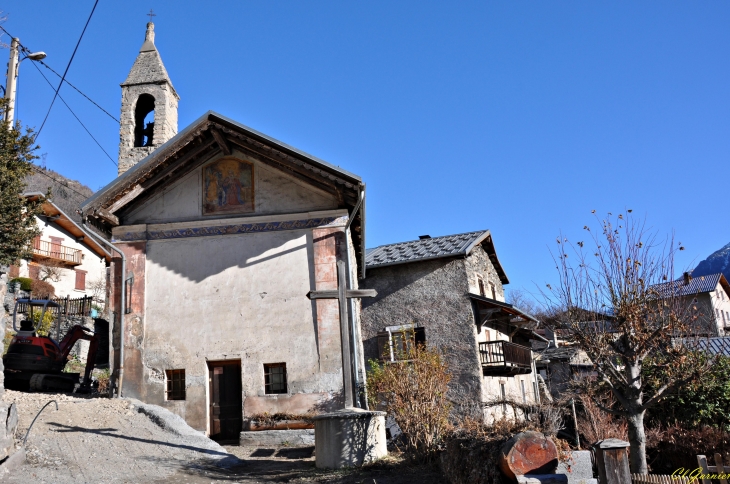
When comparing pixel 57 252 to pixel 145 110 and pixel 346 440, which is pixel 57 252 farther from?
pixel 346 440

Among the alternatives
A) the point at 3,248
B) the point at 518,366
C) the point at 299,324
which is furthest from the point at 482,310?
the point at 3,248

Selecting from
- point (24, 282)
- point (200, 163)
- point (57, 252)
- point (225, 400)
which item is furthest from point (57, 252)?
point (225, 400)

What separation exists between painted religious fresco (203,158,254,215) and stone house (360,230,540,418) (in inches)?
Answer: 338

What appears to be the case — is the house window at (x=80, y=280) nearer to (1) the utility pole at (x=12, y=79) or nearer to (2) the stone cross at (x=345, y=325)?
(1) the utility pole at (x=12, y=79)

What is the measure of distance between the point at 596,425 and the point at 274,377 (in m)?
8.84

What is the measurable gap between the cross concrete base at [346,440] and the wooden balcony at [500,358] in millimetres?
13087

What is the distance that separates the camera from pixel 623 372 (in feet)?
35.1

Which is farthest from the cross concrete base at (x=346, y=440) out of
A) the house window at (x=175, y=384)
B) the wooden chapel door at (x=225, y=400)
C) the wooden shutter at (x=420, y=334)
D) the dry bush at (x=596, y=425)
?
the wooden shutter at (x=420, y=334)

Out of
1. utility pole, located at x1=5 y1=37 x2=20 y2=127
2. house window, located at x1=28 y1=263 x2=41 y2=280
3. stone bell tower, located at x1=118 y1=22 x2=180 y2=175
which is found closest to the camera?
utility pole, located at x1=5 y1=37 x2=20 y2=127

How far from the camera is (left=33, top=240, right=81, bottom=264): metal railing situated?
3597 cm

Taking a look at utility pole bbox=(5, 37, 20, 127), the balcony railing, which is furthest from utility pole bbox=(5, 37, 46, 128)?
the balcony railing

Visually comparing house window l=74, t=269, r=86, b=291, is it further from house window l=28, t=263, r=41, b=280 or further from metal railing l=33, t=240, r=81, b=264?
house window l=28, t=263, r=41, b=280

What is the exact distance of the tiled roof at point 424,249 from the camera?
2256 cm

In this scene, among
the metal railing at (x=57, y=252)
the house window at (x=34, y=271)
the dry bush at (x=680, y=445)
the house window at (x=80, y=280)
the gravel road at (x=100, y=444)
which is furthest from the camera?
the house window at (x=80, y=280)
